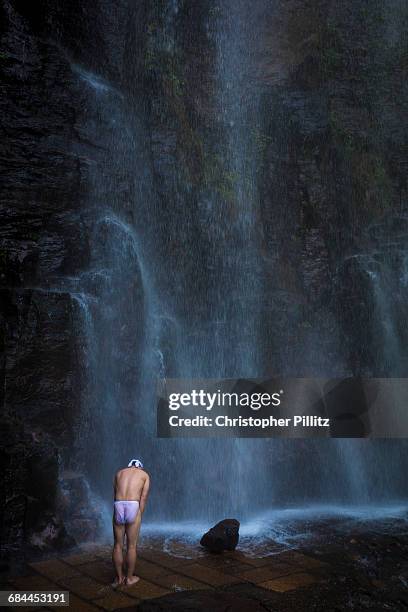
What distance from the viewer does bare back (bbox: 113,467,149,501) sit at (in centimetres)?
619

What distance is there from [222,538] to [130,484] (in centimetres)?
195

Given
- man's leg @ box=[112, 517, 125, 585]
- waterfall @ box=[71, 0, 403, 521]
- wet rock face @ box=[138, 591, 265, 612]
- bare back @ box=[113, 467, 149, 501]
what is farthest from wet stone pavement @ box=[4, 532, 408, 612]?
waterfall @ box=[71, 0, 403, 521]

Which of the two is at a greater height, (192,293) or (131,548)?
(192,293)

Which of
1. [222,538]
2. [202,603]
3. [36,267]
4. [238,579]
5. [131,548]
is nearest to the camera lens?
[202,603]

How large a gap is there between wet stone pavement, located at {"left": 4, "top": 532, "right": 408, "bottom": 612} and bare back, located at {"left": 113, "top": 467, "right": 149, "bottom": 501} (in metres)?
0.96

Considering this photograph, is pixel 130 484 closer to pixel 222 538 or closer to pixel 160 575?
pixel 160 575

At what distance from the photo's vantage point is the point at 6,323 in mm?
10078

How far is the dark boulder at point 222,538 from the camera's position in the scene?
742 cm

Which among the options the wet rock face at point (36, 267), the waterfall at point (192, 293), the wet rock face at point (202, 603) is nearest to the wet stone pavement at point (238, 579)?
the wet rock face at point (202, 603)

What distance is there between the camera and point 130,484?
6.23m

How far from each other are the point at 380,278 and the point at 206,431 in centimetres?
735

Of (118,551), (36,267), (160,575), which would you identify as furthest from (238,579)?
(36,267)

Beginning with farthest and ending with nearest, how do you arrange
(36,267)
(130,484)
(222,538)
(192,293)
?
(192,293), (36,267), (222,538), (130,484)

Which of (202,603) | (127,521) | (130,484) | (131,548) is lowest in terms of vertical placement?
(202,603)
